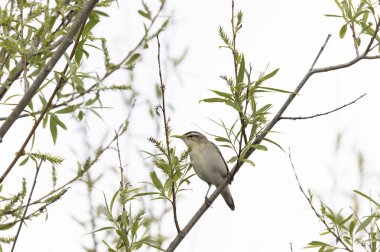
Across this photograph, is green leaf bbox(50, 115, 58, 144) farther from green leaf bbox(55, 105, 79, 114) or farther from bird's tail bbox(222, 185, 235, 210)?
bird's tail bbox(222, 185, 235, 210)

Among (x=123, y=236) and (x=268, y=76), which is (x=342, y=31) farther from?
(x=123, y=236)

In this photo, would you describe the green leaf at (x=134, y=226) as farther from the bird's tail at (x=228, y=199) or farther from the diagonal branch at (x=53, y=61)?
the bird's tail at (x=228, y=199)

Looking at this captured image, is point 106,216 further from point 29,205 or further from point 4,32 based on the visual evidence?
point 4,32

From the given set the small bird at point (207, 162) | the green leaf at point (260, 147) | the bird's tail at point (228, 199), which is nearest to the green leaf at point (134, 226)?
the green leaf at point (260, 147)

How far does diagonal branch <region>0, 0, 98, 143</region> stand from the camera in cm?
226

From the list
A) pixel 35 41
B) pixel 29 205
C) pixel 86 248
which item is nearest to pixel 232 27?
A: pixel 35 41

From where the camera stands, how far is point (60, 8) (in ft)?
9.05

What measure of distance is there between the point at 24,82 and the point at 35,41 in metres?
0.44

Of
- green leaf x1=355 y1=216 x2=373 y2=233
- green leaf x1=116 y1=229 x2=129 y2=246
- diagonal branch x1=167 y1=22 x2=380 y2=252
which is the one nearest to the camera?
green leaf x1=116 y1=229 x2=129 y2=246

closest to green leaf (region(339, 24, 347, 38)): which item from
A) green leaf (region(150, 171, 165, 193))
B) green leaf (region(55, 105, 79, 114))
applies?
green leaf (region(150, 171, 165, 193))

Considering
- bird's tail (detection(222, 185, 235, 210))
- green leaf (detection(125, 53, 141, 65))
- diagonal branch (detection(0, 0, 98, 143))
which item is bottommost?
diagonal branch (detection(0, 0, 98, 143))

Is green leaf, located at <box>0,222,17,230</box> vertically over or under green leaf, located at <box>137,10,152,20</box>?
under

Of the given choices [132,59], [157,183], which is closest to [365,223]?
[157,183]

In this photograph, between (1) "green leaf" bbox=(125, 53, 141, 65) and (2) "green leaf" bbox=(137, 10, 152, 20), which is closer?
(1) "green leaf" bbox=(125, 53, 141, 65)
